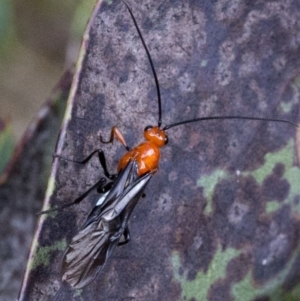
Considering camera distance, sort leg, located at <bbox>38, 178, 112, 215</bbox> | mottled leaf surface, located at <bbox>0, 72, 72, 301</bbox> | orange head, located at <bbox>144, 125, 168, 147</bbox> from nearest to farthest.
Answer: leg, located at <bbox>38, 178, 112, 215</bbox> < orange head, located at <bbox>144, 125, 168, 147</bbox> < mottled leaf surface, located at <bbox>0, 72, 72, 301</bbox>

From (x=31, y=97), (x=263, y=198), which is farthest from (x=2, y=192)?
(x=31, y=97)

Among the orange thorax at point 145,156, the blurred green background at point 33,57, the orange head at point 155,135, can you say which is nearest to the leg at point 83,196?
the orange thorax at point 145,156

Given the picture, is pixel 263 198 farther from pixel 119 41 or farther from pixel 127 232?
pixel 119 41

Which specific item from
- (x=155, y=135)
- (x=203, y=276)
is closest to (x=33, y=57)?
(x=155, y=135)

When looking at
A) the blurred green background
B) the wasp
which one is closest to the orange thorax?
the wasp

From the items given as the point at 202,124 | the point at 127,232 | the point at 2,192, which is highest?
the point at 202,124

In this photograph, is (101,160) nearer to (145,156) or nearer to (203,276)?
(145,156)

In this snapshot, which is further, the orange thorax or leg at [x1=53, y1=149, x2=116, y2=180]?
the orange thorax

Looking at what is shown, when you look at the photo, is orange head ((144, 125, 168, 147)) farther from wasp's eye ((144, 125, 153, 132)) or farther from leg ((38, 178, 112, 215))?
leg ((38, 178, 112, 215))
